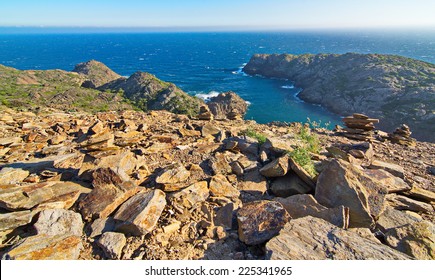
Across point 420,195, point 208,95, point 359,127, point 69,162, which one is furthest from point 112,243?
point 208,95

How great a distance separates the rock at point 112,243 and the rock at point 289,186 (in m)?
5.06

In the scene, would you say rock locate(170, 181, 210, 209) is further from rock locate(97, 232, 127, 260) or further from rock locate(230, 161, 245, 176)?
rock locate(97, 232, 127, 260)

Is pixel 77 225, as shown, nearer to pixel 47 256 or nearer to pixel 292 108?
pixel 47 256

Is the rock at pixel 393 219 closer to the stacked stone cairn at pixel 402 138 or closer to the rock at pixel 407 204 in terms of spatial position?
the rock at pixel 407 204

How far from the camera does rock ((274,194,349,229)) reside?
6.56 meters

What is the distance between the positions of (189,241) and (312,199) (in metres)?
3.61

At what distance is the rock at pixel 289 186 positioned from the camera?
8.41 metres

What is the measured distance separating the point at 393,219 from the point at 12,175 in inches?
467

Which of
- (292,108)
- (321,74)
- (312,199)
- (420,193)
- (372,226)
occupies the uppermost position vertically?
(312,199)

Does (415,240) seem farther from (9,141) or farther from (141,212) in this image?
(9,141)

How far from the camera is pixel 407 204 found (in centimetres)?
856

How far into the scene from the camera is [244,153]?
1166cm

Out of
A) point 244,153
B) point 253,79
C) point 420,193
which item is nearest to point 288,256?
point 244,153

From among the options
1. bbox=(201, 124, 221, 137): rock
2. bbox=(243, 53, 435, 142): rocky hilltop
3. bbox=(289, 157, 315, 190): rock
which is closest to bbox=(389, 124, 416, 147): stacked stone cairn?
bbox=(201, 124, 221, 137): rock
